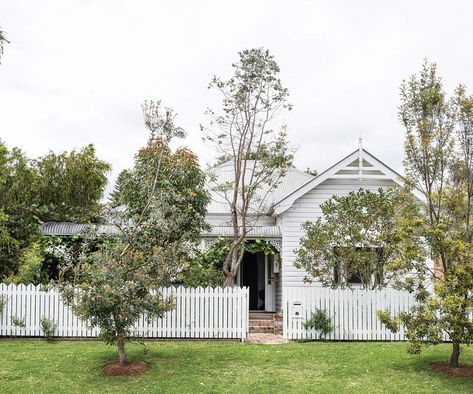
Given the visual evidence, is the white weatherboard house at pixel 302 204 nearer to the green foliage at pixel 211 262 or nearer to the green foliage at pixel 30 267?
the green foliage at pixel 211 262

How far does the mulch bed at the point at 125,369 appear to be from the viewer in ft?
34.8

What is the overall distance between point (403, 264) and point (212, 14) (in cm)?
727

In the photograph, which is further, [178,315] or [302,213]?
[302,213]

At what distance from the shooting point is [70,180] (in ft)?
87.4

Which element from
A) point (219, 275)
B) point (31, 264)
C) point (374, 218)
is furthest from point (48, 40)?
point (374, 218)

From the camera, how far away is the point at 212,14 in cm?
1312

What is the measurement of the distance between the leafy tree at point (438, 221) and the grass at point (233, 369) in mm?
891

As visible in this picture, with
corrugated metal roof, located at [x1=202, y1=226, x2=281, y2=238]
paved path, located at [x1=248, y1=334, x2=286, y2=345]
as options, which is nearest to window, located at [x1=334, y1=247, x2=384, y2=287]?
paved path, located at [x1=248, y1=334, x2=286, y2=345]

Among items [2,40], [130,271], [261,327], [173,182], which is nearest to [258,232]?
[261,327]

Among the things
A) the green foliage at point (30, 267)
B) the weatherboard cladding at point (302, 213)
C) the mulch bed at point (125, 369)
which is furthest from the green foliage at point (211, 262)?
the mulch bed at point (125, 369)

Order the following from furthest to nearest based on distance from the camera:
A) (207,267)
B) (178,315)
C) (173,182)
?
(207,267)
(173,182)
(178,315)

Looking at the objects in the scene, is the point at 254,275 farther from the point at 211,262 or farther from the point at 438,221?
the point at 438,221

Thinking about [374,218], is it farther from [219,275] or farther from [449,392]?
[449,392]

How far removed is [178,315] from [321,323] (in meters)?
3.80
